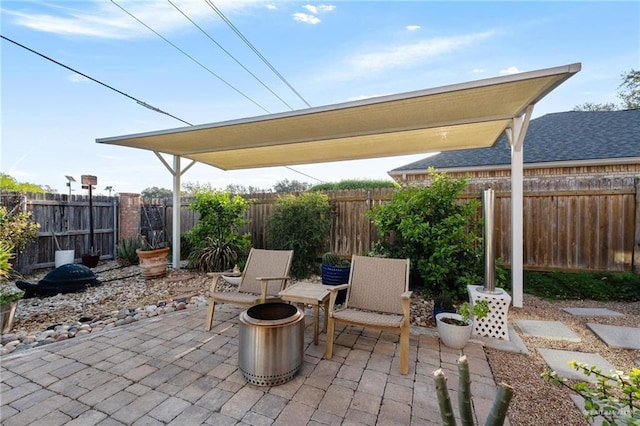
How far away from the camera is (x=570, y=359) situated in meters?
2.81

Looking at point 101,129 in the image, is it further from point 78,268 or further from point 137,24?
point 78,268

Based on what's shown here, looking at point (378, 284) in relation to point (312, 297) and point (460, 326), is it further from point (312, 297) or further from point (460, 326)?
point (460, 326)

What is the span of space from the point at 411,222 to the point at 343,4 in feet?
15.3

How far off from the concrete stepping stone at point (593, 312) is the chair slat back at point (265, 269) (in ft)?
13.7

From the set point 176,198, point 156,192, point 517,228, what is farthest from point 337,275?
point 156,192

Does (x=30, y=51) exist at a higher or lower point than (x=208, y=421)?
higher

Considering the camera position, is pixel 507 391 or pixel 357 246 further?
pixel 357 246

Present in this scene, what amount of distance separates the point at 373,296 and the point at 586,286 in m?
4.39

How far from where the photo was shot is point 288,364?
7.75 feet

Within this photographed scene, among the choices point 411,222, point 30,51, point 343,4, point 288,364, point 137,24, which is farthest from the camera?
point 137,24

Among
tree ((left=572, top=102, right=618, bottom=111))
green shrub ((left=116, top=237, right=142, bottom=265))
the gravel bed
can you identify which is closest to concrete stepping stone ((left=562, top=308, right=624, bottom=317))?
the gravel bed

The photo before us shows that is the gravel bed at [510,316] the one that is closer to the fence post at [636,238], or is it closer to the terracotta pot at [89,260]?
the terracotta pot at [89,260]

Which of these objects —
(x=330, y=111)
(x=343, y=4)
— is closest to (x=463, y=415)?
(x=330, y=111)

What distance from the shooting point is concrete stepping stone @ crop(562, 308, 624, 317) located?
3953 mm
